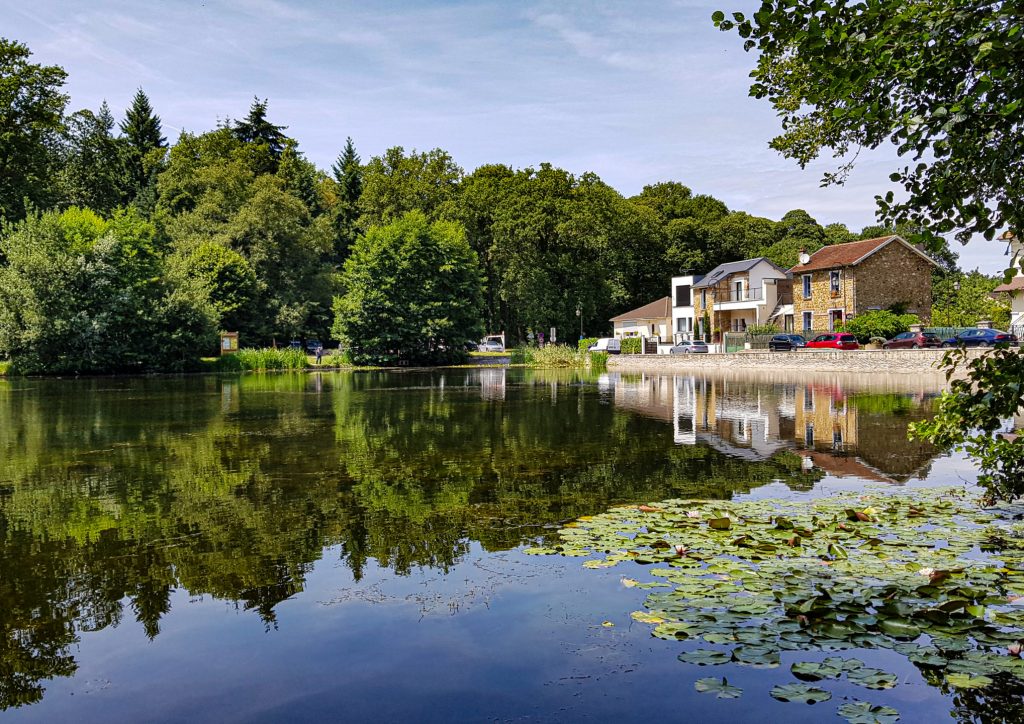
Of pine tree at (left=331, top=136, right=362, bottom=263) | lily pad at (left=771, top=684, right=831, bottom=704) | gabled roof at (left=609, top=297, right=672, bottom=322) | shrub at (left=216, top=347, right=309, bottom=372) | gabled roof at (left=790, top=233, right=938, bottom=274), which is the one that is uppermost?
pine tree at (left=331, top=136, right=362, bottom=263)

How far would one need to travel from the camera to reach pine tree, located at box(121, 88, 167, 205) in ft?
277

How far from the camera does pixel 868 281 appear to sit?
6019cm

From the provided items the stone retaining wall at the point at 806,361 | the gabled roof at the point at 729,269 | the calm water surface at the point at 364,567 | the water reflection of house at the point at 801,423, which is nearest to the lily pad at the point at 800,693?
the calm water surface at the point at 364,567

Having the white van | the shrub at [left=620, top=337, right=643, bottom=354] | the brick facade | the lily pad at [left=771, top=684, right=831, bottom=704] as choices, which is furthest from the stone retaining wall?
the lily pad at [left=771, top=684, right=831, bottom=704]

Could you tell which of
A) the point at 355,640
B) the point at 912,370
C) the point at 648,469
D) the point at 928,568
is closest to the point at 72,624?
the point at 355,640

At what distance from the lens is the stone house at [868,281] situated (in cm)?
5988

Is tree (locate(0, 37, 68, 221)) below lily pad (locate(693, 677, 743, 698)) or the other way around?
the other way around

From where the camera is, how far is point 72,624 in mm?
5711

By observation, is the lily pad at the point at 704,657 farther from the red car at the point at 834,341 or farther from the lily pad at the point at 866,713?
the red car at the point at 834,341

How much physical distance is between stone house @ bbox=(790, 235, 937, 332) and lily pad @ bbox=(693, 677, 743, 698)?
2373 inches

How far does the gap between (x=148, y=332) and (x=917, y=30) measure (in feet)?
178

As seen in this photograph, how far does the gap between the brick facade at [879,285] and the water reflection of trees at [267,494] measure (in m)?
45.5

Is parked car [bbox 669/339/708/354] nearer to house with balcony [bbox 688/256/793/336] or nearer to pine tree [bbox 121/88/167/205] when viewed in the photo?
house with balcony [bbox 688/256/793/336]

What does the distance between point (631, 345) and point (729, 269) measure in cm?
1864
